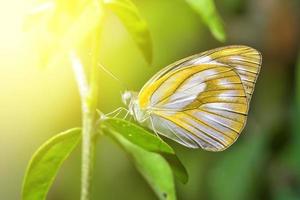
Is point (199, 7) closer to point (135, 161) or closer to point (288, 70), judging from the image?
point (135, 161)

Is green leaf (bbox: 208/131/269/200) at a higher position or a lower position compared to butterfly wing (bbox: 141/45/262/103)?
lower

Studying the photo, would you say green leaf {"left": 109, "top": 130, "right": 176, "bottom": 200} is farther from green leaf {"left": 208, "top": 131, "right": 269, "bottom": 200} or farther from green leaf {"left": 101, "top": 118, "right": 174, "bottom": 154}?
green leaf {"left": 208, "top": 131, "right": 269, "bottom": 200}

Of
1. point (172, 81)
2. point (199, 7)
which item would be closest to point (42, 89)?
point (172, 81)

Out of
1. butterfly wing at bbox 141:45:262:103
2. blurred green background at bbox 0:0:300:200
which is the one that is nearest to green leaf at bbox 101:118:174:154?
butterfly wing at bbox 141:45:262:103

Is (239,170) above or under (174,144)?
under

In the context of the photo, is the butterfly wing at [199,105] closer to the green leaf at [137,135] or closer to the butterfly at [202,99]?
the butterfly at [202,99]

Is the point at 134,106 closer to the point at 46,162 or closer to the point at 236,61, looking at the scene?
the point at 236,61

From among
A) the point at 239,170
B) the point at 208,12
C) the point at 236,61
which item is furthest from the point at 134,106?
the point at 239,170
